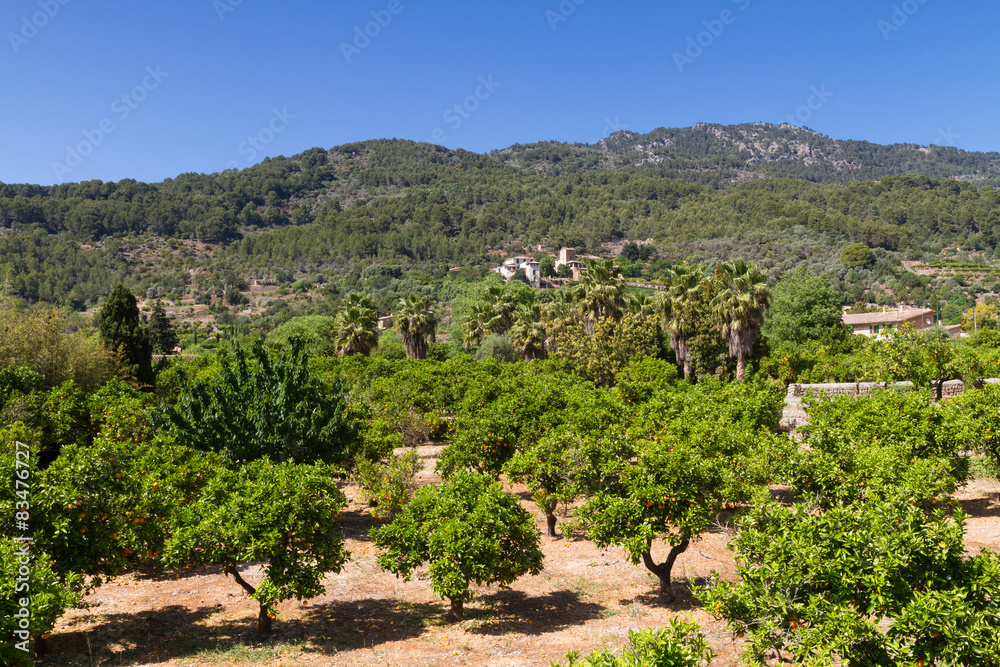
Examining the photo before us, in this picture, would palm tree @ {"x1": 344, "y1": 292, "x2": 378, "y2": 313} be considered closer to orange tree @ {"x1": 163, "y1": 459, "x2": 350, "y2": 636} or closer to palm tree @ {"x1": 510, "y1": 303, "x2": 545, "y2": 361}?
palm tree @ {"x1": 510, "y1": 303, "x2": 545, "y2": 361}

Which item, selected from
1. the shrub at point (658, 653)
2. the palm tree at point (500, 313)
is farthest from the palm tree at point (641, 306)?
the shrub at point (658, 653)

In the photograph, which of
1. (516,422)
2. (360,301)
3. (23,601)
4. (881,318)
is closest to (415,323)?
(360,301)

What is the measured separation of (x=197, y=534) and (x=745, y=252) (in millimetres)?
134997

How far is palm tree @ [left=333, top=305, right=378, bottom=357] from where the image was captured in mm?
46906

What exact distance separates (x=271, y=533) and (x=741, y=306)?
3080 centimetres

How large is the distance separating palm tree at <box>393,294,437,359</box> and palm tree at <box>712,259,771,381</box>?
21.2 m

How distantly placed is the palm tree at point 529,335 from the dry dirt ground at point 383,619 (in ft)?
97.5

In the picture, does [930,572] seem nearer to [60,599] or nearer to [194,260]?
[60,599]

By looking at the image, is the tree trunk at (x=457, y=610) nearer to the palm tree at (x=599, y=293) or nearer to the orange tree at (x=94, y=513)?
the orange tree at (x=94, y=513)

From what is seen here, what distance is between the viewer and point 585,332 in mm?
44750

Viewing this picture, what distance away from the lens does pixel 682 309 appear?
39.4 metres

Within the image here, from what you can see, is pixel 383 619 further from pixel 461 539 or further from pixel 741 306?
pixel 741 306

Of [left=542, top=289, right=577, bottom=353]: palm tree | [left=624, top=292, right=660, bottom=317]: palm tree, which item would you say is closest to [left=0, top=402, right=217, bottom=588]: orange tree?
[left=542, top=289, right=577, bottom=353]: palm tree

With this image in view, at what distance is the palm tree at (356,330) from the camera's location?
1847 inches
